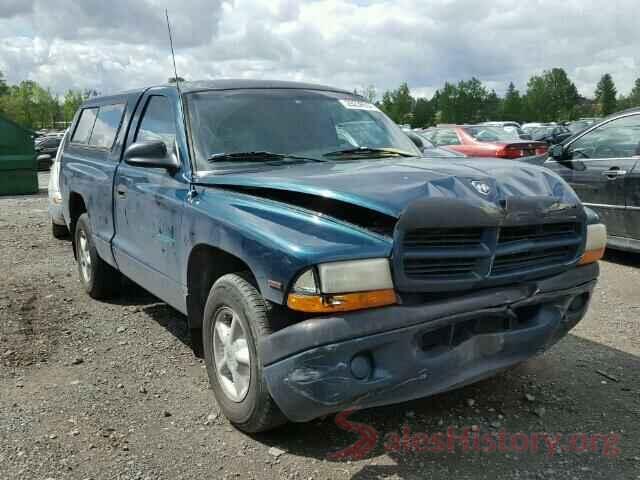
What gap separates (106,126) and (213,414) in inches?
119

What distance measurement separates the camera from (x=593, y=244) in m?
3.49

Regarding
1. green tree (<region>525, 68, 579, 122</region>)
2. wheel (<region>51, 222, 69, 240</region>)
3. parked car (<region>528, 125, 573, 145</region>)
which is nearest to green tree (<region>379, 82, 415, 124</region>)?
green tree (<region>525, 68, 579, 122</region>)

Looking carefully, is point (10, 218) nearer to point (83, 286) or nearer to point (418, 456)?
point (83, 286)

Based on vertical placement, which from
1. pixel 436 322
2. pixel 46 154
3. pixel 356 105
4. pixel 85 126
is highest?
pixel 356 105

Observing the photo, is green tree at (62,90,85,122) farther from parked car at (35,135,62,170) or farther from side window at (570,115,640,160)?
side window at (570,115,640,160)

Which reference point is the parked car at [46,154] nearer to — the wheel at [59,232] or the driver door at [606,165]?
the wheel at [59,232]

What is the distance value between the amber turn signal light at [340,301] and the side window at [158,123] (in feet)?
5.82

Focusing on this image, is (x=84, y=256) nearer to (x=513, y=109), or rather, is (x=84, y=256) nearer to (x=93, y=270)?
(x=93, y=270)

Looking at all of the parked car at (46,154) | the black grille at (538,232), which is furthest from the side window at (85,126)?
the parked car at (46,154)

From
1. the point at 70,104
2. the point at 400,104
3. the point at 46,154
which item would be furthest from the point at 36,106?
the point at 46,154

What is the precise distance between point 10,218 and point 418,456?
34.8 ft

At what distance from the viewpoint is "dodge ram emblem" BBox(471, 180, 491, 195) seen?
294cm

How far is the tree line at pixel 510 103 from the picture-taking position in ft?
356

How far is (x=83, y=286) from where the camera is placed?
6.20 m
